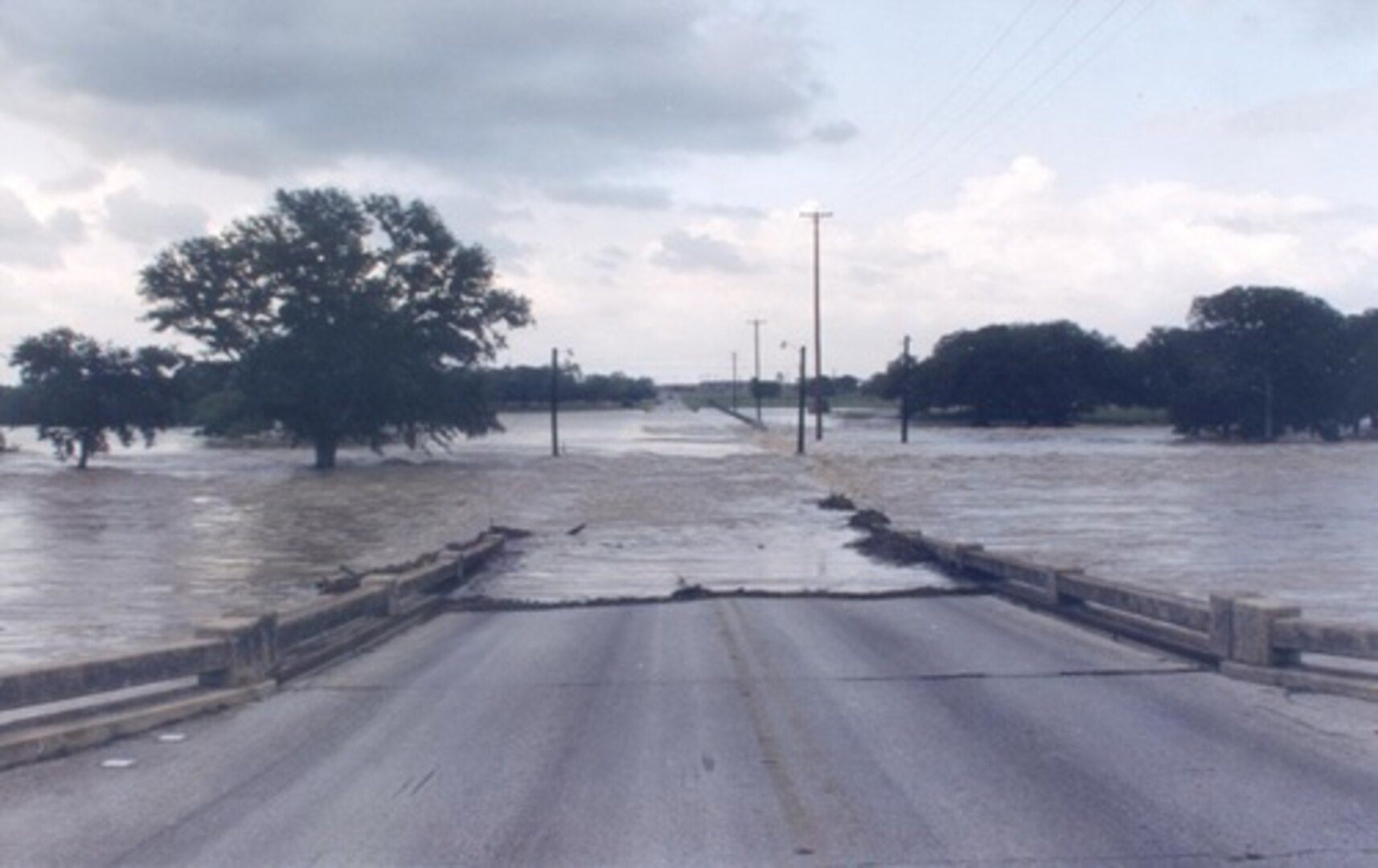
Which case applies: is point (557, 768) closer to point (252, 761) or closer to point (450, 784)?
point (450, 784)

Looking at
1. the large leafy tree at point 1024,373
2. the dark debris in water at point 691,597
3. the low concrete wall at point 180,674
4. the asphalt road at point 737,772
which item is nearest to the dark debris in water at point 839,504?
the dark debris in water at point 691,597

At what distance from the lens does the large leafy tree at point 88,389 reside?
80000 mm

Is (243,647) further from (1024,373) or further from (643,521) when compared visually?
(1024,373)

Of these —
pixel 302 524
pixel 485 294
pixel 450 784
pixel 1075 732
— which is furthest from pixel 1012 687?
pixel 485 294

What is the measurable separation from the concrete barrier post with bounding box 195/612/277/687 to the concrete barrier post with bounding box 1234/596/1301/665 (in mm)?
7492

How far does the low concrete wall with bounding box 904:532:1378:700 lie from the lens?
12.8 metres

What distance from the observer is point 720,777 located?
9.89m

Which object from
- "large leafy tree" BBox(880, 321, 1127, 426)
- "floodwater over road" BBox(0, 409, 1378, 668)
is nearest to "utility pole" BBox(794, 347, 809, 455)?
"floodwater over road" BBox(0, 409, 1378, 668)

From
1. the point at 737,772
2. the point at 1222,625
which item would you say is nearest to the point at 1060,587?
the point at 1222,625

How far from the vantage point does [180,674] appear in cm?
1287

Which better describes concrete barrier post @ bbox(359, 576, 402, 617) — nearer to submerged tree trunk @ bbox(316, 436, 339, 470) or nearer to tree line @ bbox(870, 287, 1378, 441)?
submerged tree trunk @ bbox(316, 436, 339, 470)

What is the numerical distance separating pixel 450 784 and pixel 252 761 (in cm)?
155

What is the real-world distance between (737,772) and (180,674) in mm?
4837

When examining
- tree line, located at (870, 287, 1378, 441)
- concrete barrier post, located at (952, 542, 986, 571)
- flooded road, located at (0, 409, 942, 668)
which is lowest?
flooded road, located at (0, 409, 942, 668)
